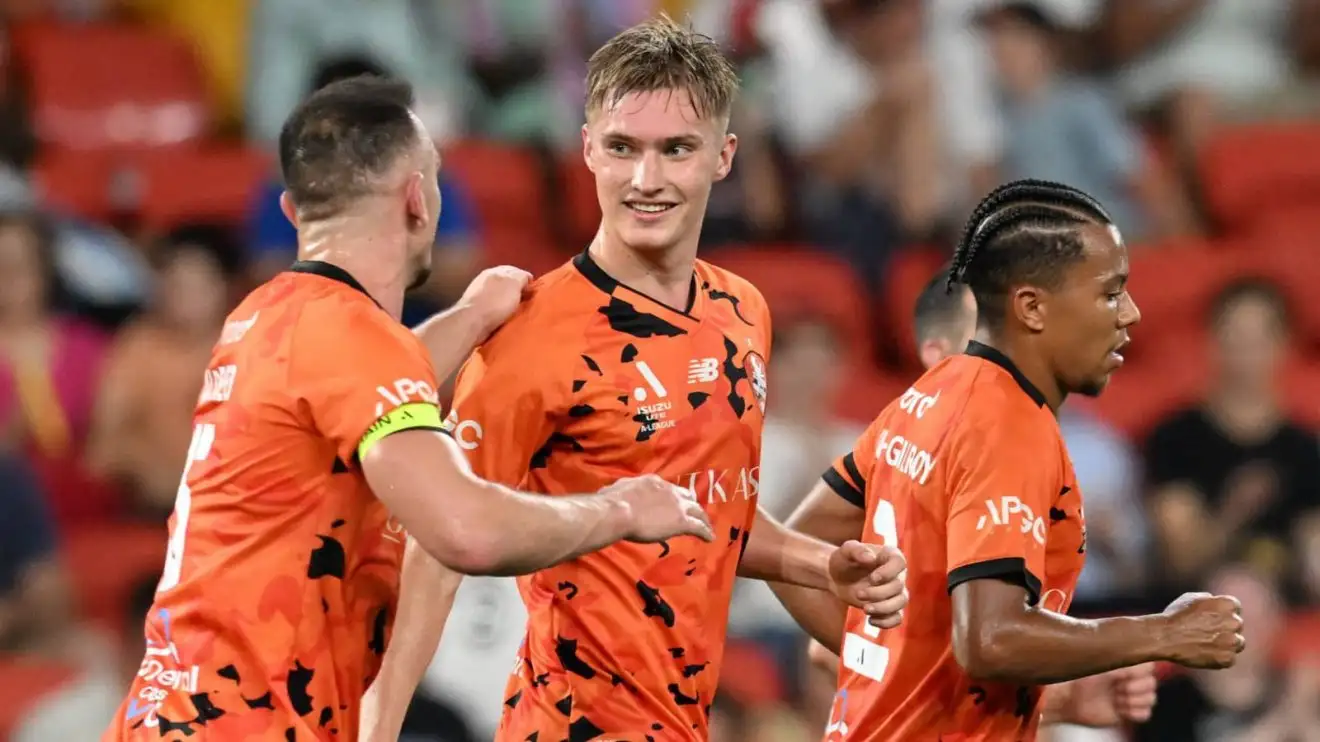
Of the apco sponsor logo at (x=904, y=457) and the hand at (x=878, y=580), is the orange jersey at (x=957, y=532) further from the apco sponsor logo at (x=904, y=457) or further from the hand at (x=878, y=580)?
the hand at (x=878, y=580)

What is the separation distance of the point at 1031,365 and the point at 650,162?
0.91 m

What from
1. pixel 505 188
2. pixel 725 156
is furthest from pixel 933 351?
→ pixel 505 188

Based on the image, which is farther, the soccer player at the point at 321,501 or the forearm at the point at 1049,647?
the forearm at the point at 1049,647

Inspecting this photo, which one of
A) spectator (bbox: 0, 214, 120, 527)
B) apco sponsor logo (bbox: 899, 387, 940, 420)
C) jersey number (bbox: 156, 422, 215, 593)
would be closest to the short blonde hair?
apco sponsor logo (bbox: 899, 387, 940, 420)

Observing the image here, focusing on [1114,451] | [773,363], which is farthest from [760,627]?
[1114,451]

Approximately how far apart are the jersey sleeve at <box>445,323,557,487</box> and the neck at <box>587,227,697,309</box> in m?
0.27

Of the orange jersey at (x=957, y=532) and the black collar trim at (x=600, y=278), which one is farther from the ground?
the black collar trim at (x=600, y=278)

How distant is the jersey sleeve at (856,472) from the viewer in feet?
15.8

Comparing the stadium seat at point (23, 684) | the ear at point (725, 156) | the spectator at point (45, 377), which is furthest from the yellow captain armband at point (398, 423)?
the spectator at point (45, 377)

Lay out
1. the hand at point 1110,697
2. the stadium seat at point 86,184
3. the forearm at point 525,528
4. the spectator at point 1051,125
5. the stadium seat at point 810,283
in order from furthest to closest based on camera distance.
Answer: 1. the spectator at point 1051,125
2. the stadium seat at point 86,184
3. the stadium seat at point 810,283
4. the hand at point 1110,697
5. the forearm at point 525,528

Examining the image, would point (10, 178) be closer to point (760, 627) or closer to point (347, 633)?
point (760, 627)

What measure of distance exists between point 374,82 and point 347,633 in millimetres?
1134

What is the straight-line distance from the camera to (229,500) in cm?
403

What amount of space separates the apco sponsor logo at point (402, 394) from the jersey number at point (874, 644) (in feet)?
3.71
